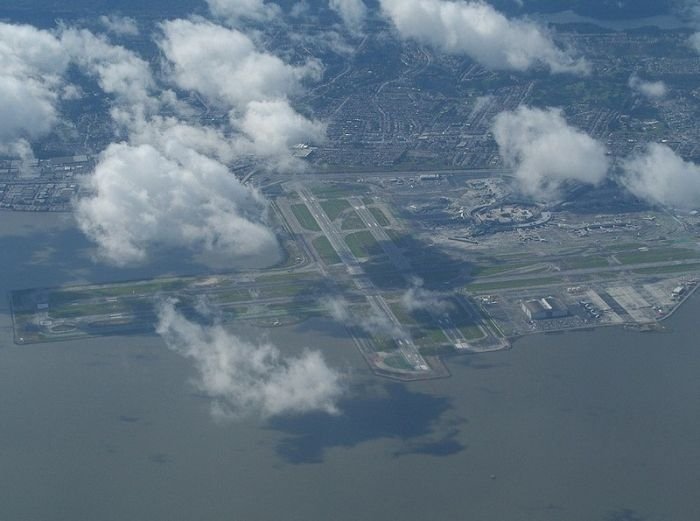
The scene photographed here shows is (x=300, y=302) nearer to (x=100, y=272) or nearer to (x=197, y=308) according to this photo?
(x=197, y=308)

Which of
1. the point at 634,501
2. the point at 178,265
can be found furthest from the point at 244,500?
the point at 178,265

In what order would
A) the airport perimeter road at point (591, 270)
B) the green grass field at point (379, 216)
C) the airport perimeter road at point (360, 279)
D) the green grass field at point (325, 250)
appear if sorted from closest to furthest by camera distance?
1. the airport perimeter road at point (360, 279)
2. the airport perimeter road at point (591, 270)
3. the green grass field at point (325, 250)
4. the green grass field at point (379, 216)

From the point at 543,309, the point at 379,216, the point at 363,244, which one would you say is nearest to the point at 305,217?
the point at 379,216

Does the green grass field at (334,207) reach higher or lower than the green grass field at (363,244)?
higher

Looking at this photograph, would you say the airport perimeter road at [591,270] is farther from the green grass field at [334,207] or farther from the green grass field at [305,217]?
the green grass field at [334,207]

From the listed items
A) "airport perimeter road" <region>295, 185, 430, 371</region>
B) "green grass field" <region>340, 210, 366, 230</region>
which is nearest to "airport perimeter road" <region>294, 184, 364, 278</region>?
→ "airport perimeter road" <region>295, 185, 430, 371</region>

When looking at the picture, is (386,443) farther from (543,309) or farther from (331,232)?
(331,232)

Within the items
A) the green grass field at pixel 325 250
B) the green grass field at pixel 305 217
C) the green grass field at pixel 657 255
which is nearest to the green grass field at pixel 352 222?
the green grass field at pixel 305 217
